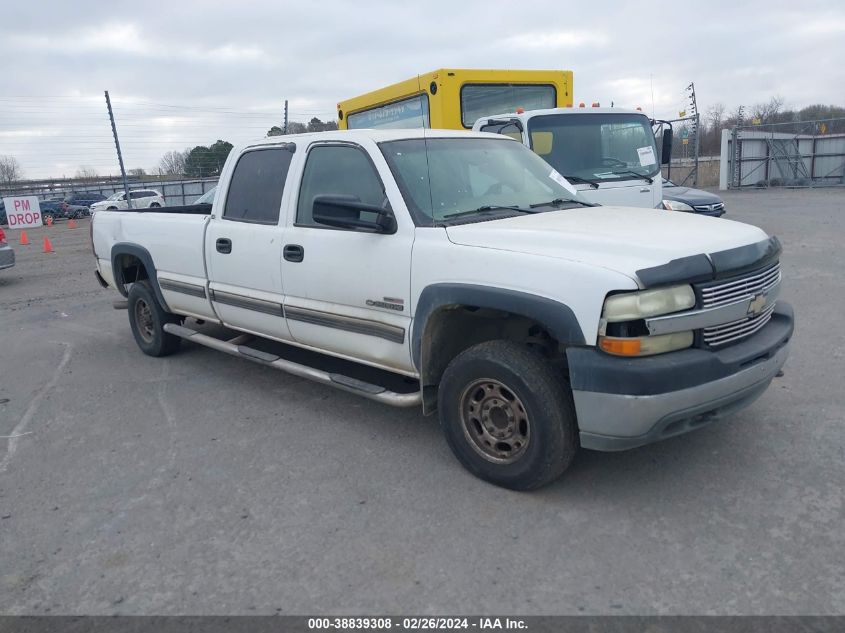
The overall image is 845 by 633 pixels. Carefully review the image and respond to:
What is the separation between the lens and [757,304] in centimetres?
362

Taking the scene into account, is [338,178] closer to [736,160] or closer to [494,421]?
[494,421]

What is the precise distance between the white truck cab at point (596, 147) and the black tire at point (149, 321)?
467 centimetres

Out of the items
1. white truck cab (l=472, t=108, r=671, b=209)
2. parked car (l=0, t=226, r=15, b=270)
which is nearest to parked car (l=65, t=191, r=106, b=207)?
parked car (l=0, t=226, r=15, b=270)

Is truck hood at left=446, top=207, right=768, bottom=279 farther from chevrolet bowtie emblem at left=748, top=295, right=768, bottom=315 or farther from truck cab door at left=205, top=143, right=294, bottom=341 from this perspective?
truck cab door at left=205, top=143, right=294, bottom=341

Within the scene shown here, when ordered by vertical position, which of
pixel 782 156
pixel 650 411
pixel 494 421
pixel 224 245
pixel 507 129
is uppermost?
pixel 507 129

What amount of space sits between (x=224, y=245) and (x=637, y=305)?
3.36 meters

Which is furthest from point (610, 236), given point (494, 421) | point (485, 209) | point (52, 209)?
point (52, 209)

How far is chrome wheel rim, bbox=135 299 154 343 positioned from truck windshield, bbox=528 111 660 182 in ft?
15.7

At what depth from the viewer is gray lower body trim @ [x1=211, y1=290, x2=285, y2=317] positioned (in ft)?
16.6

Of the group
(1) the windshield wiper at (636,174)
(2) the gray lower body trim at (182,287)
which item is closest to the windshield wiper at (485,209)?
(2) the gray lower body trim at (182,287)

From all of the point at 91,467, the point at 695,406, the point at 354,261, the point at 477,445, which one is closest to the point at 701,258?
the point at 695,406

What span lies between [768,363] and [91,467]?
3949 mm

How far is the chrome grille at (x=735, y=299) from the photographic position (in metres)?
3.38

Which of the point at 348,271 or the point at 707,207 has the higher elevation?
the point at 348,271
